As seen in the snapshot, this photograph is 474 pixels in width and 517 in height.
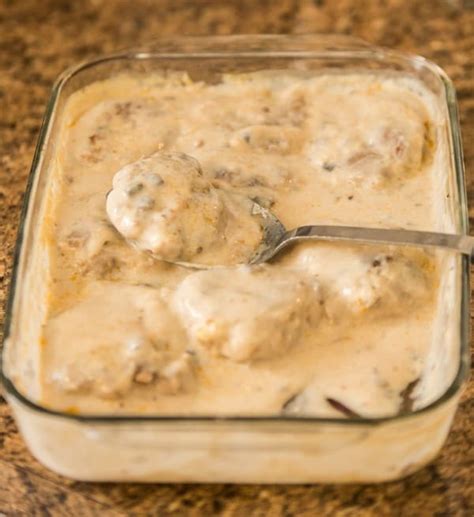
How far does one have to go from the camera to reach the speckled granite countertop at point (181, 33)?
53.1 inches

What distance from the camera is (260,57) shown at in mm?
1944

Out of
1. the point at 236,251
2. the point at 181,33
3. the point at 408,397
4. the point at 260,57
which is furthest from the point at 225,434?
the point at 181,33

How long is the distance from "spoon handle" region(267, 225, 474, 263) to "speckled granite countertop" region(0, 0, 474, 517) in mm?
262

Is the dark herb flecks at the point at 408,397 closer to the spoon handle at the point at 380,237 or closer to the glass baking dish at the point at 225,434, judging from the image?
the glass baking dish at the point at 225,434

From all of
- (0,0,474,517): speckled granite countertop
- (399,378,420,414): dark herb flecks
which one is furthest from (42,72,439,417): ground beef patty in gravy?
(0,0,474,517): speckled granite countertop

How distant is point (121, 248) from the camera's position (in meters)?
1.58

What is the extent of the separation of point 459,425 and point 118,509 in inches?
21.4

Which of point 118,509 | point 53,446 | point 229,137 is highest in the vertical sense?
point 229,137

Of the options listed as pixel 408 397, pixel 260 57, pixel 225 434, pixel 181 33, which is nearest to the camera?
pixel 225 434

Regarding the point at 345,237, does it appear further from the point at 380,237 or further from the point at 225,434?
the point at 225,434

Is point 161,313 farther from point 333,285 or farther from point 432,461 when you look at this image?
point 432,461

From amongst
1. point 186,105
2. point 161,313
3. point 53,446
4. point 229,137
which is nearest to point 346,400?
point 161,313

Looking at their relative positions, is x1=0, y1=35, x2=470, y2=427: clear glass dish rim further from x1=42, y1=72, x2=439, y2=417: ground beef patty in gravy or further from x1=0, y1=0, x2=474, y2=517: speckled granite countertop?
x1=0, y1=0, x2=474, y2=517: speckled granite countertop

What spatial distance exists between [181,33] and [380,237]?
1.08 meters
